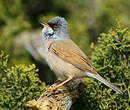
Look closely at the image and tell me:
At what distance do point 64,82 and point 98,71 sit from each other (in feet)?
1.88

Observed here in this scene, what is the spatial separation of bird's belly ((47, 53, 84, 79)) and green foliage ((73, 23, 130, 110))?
24 centimetres

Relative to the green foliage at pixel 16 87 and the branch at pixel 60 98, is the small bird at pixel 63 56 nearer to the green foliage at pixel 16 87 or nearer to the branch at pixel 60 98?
the branch at pixel 60 98

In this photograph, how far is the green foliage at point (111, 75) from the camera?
10.8 ft

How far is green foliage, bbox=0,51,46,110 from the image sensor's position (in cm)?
327

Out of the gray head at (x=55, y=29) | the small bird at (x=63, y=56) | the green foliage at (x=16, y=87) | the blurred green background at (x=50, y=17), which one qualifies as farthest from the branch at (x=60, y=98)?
the blurred green background at (x=50, y=17)

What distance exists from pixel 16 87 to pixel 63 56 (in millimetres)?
944

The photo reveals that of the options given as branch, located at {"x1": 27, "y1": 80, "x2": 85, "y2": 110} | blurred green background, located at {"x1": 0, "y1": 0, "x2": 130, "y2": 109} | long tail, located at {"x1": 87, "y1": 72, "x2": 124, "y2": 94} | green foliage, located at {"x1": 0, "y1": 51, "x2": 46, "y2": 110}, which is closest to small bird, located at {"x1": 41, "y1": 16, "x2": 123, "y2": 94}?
long tail, located at {"x1": 87, "y1": 72, "x2": 124, "y2": 94}

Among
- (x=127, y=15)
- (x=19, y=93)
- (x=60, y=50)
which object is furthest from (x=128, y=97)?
(x=127, y=15)

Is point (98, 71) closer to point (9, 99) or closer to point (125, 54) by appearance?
point (125, 54)

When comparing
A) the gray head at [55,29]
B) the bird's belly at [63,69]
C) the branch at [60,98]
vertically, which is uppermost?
the gray head at [55,29]

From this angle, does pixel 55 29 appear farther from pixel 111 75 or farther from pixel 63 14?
pixel 63 14

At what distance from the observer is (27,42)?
5543 millimetres

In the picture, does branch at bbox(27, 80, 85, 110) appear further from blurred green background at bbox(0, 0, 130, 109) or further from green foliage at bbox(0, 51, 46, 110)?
blurred green background at bbox(0, 0, 130, 109)

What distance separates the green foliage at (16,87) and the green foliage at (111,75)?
78cm
